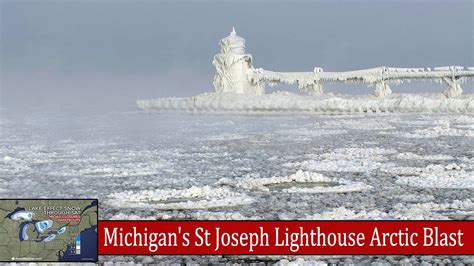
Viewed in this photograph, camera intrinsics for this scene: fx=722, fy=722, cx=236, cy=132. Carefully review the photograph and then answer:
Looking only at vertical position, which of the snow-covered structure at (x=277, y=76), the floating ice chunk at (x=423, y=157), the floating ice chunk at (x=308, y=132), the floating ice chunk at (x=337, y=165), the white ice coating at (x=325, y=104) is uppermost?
the snow-covered structure at (x=277, y=76)

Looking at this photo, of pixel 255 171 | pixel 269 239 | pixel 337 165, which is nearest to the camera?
pixel 269 239

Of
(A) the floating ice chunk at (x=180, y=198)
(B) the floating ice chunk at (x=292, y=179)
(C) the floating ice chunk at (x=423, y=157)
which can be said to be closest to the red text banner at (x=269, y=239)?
(A) the floating ice chunk at (x=180, y=198)

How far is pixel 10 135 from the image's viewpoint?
947 inches

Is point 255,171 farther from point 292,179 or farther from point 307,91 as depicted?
point 307,91

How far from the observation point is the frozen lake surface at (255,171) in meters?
10.4

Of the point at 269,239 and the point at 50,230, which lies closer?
the point at 50,230

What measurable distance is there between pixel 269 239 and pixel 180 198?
382 centimetres

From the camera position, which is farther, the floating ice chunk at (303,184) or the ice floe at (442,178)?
the ice floe at (442,178)

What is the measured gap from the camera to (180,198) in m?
11.5

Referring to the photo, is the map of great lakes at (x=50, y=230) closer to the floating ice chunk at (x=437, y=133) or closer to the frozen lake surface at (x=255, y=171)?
the frozen lake surface at (x=255, y=171)

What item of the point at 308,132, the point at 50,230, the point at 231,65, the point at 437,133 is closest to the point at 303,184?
the point at 50,230

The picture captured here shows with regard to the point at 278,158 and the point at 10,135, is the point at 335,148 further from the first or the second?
the point at 10,135

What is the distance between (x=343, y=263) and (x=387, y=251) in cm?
50

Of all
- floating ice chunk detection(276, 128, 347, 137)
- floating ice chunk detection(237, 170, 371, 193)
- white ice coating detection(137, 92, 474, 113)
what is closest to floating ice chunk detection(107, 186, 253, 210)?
floating ice chunk detection(237, 170, 371, 193)
